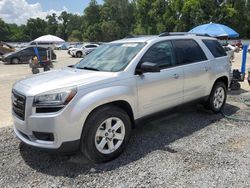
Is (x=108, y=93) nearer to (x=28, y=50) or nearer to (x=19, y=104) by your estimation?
(x=19, y=104)

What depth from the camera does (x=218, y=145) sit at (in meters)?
4.47

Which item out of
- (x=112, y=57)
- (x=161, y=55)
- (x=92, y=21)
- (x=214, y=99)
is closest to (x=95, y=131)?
(x=112, y=57)

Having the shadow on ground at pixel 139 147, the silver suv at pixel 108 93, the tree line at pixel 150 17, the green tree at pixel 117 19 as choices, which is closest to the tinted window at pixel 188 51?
the silver suv at pixel 108 93

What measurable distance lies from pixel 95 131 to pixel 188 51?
261 cm

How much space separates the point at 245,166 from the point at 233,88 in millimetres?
5492

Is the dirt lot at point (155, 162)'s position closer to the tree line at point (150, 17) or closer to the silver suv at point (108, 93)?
the silver suv at point (108, 93)

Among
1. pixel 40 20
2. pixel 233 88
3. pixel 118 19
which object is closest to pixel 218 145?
pixel 233 88

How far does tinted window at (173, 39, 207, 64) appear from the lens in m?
5.11

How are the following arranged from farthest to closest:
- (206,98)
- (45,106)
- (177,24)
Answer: (177,24) < (206,98) < (45,106)

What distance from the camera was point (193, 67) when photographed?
17.2 feet

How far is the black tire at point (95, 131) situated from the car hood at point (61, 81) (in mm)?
400

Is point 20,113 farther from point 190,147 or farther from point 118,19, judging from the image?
point 118,19

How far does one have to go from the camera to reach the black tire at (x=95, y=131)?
145 inches

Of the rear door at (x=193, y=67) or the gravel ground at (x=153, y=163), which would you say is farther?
the rear door at (x=193, y=67)
